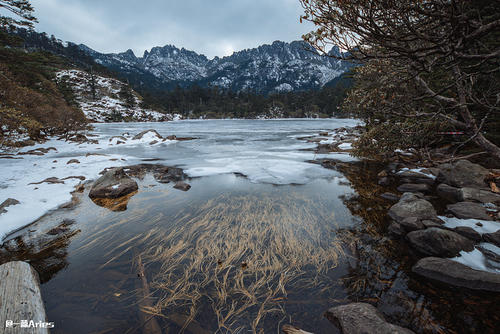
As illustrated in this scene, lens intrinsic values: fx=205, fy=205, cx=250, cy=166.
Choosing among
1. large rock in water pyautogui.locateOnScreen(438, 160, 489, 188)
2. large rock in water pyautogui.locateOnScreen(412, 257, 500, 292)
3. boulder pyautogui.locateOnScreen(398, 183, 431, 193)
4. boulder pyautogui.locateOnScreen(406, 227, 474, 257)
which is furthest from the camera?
boulder pyautogui.locateOnScreen(398, 183, 431, 193)

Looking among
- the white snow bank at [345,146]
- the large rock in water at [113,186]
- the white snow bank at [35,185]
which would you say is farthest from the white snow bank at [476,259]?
the white snow bank at [345,146]

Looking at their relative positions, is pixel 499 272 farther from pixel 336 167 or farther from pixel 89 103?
pixel 89 103

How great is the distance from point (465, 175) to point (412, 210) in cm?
452

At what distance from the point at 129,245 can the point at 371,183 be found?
9.70 metres

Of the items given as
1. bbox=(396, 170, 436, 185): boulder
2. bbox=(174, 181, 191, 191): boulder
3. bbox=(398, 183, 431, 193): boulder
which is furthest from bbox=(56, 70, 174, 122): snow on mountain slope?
bbox=(398, 183, 431, 193): boulder

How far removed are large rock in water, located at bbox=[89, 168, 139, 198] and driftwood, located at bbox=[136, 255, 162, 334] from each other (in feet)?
15.0

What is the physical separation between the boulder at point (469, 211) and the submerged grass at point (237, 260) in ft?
11.2

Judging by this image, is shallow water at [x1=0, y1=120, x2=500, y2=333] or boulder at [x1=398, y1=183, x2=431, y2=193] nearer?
shallow water at [x1=0, y1=120, x2=500, y2=333]

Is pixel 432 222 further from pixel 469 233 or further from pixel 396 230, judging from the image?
pixel 396 230

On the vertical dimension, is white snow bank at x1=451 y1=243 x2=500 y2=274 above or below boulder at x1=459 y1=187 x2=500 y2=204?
below

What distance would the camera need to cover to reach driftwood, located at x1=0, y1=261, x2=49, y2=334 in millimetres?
2414

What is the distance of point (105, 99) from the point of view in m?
109

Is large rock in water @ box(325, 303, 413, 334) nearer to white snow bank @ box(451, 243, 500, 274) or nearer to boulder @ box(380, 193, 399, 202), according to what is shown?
white snow bank @ box(451, 243, 500, 274)

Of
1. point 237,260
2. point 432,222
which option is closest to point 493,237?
point 432,222
